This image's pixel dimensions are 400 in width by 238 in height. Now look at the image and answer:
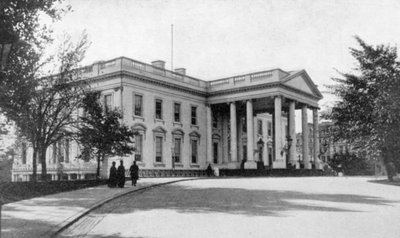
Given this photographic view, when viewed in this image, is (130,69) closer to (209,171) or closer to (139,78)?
(139,78)

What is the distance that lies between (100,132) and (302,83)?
26.7 m

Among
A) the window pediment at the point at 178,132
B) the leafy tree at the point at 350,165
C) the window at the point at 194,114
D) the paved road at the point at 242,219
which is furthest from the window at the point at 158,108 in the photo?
the leafy tree at the point at 350,165

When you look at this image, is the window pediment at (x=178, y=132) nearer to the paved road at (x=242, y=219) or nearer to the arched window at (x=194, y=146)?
the arched window at (x=194, y=146)

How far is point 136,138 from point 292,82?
16857 mm

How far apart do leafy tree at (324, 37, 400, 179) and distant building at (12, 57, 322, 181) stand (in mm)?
13335

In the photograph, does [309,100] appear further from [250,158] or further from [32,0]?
[32,0]

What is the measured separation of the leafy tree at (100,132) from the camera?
2652 cm

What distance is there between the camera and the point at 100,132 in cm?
2661

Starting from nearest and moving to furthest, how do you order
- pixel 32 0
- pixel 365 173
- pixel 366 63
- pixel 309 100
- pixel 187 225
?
1. pixel 187 225
2. pixel 32 0
3. pixel 366 63
4. pixel 309 100
5. pixel 365 173

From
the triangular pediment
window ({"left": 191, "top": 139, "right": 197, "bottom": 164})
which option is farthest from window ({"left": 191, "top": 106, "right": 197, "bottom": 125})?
the triangular pediment

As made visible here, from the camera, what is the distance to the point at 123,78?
3656cm

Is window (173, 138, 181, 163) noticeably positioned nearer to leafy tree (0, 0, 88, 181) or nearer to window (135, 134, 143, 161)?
window (135, 134, 143, 161)

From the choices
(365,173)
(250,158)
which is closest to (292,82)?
(250,158)

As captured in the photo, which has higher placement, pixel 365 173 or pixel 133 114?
pixel 133 114
